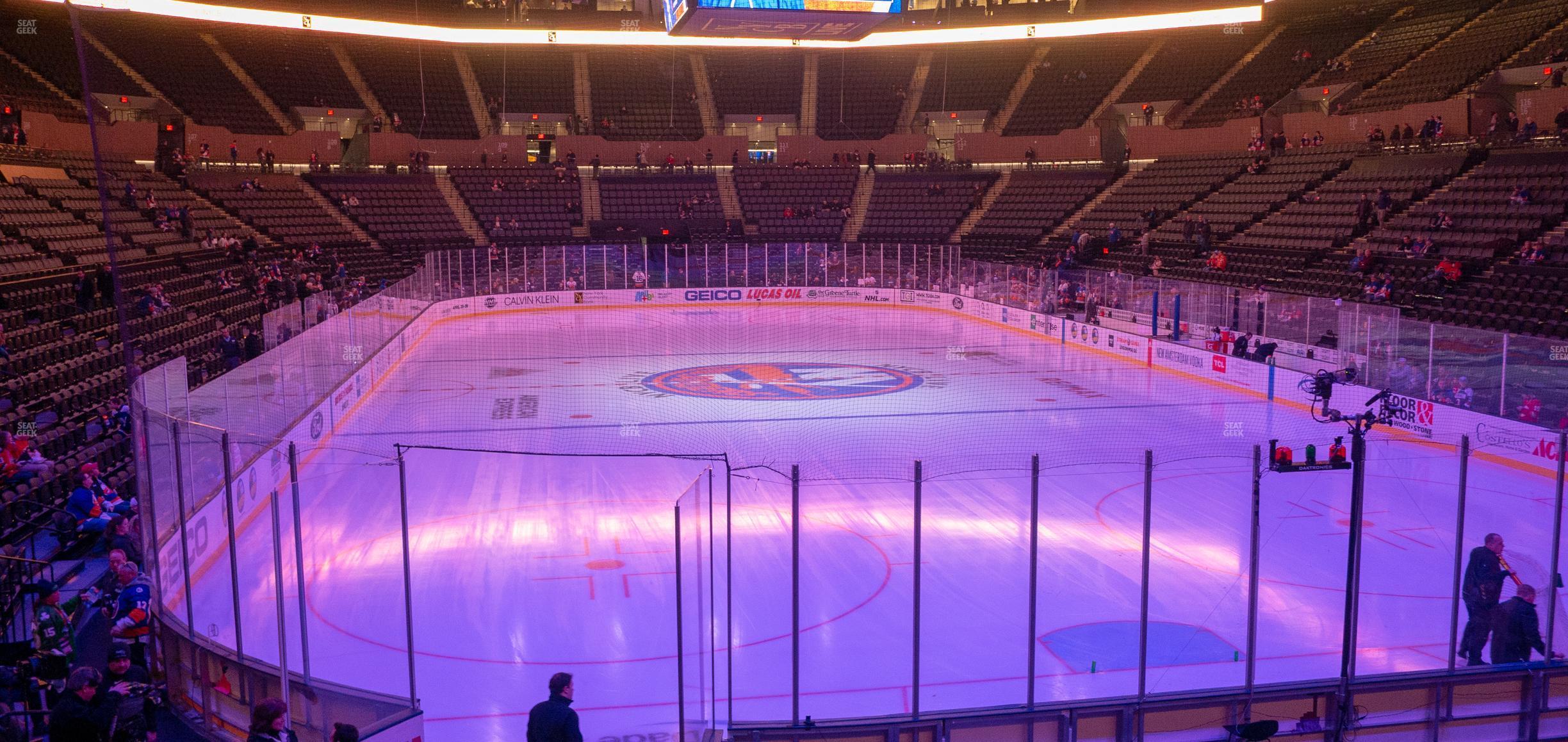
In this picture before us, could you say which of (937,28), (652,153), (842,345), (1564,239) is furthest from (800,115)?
(1564,239)

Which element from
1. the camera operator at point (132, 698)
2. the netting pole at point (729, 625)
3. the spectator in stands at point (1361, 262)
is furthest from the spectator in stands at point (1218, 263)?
the camera operator at point (132, 698)

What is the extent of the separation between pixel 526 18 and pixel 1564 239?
36.2m

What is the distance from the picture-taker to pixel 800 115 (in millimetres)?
49656

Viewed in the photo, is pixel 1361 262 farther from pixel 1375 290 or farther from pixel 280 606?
pixel 280 606

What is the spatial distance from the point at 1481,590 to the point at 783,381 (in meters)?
15.6

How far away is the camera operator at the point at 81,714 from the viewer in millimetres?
6238

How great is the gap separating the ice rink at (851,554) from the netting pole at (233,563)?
0.11 m

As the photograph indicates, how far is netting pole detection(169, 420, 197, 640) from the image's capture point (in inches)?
303

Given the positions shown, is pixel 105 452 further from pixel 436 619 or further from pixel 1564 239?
pixel 1564 239

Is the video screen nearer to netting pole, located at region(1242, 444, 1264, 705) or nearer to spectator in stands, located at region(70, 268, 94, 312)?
spectator in stands, located at region(70, 268, 94, 312)

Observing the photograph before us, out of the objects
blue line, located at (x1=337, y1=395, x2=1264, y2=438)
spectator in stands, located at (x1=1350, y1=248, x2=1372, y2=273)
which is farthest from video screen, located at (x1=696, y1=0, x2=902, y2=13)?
spectator in stands, located at (x1=1350, y1=248, x2=1372, y2=273)

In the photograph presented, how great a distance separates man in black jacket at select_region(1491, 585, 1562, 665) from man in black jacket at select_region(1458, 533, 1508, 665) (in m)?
0.06

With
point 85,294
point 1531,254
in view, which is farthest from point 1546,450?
point 85,294

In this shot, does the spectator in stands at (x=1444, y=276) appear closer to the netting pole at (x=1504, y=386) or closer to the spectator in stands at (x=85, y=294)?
the netting pole at (x=1504, y=386)
